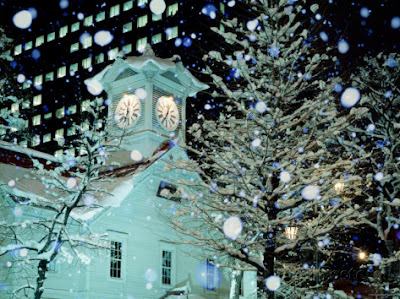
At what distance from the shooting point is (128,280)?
1872 cm

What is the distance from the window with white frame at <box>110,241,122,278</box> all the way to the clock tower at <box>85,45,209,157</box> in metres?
5.43

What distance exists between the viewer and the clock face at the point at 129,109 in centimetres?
2439

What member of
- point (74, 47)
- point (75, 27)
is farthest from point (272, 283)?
point (75, 27)

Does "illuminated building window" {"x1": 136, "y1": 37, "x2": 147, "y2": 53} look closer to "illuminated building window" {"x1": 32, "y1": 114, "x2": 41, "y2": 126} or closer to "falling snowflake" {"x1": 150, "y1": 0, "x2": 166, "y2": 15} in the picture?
"falling snowflake" {"x1": 150, "y1": 0, "x2": 166, "y2": 15}

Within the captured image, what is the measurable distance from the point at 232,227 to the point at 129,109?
13373 millimetres

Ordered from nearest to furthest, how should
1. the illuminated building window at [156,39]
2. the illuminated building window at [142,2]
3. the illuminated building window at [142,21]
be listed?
the illuminated building window at [156,39], the illuminated building window at [142,21], the illuminated building window at [142,2]

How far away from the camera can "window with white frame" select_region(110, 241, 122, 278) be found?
18.5m

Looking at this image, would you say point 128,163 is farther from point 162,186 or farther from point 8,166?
point 8,166

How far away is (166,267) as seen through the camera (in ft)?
66.8

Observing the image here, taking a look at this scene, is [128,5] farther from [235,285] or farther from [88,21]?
[235,285]

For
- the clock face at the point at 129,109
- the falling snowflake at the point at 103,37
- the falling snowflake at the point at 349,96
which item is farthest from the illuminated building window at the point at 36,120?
the falling snowflake at the point at 349,96

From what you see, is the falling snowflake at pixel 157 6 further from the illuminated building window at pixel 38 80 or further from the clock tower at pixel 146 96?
the clock tower at pixel 146 96

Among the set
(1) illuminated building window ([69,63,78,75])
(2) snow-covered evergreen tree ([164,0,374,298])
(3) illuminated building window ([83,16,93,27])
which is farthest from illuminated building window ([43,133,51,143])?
(2) snow-covered evergreen tree ([164,0,374,298])

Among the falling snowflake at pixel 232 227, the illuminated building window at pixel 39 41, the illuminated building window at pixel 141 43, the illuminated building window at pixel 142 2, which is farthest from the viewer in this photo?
the illuminated building window at pixel 39 41
